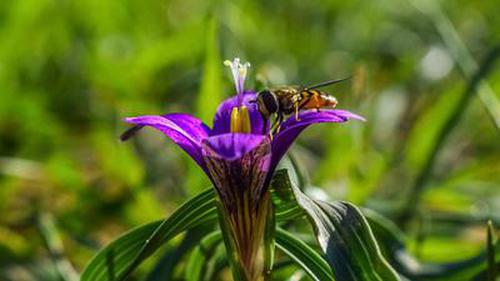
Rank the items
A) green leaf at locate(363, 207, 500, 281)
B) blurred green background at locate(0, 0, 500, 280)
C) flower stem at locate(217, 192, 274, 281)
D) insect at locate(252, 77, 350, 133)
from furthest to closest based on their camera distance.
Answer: blurred green background at locate(0, 0, 500, 280) → green leaf at locate(363, 207, 500, 281) → insect at locate(252, 77, 350, 133) → flower stem at locate(217, 192, 274, 281)

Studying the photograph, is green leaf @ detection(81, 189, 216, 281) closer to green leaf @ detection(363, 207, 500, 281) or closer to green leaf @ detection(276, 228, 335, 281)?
green leaf @ detection(276, 228, 335, 281)

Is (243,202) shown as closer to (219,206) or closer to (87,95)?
(219,206)

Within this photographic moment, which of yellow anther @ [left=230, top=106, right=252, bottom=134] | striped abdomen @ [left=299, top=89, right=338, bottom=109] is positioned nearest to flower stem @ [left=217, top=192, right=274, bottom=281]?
yellow anther @ [left=230, top=106, right=252, bottom=134]

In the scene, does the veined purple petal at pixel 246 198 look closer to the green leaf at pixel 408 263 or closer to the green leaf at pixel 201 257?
the green leaf at pixel 201 257

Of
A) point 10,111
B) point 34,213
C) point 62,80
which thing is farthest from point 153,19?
point 34,213

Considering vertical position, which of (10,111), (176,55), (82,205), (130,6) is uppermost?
(130,6)

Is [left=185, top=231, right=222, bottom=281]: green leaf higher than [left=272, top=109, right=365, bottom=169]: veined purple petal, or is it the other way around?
[left=272, top=109, right=365, bottom=169]: veined purple petal
